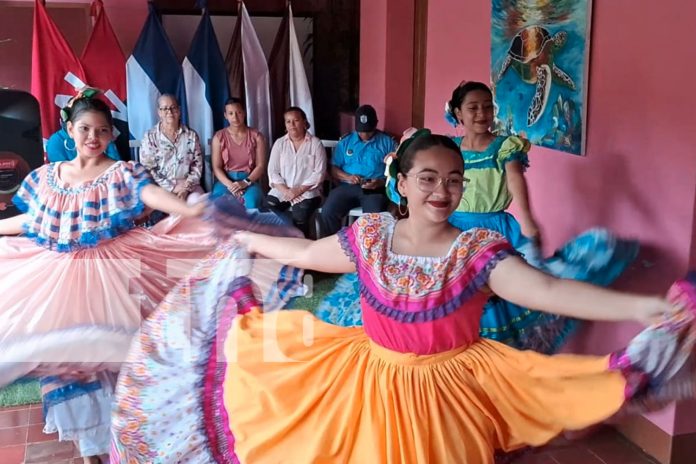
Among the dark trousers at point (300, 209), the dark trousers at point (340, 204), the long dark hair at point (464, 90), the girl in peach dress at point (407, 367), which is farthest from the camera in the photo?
the dark trousers at point (300, 209)

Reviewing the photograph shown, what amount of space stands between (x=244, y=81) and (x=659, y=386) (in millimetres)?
5145

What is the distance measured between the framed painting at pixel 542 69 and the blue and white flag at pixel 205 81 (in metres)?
2.67

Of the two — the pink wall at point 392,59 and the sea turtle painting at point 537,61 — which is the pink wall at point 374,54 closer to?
the pink wall at point 392,59

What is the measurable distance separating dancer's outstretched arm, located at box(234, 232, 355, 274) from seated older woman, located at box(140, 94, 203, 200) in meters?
3.44

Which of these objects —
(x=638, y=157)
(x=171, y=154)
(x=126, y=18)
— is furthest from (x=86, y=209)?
(x=126, y=18)

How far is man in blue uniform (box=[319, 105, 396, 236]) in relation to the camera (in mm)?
5480

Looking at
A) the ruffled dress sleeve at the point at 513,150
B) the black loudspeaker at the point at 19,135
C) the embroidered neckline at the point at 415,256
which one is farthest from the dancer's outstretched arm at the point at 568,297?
the black loudspeaker at the point at 19,135

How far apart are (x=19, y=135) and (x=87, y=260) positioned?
2669 mm

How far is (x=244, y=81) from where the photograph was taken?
20.9 feet

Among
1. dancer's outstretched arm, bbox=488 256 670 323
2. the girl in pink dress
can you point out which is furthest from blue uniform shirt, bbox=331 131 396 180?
dancer's outstretched arm, bbox=488 256 670 323

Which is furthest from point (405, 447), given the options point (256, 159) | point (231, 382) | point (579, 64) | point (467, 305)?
point (256, 159)

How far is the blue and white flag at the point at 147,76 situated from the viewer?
5941 millimetres

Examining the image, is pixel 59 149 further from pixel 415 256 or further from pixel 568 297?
pixel 568 297

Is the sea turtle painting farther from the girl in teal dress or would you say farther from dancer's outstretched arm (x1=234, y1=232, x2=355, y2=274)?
dancer's outstretched arm (x1=234, y1=232, x2=355, y2=274)
